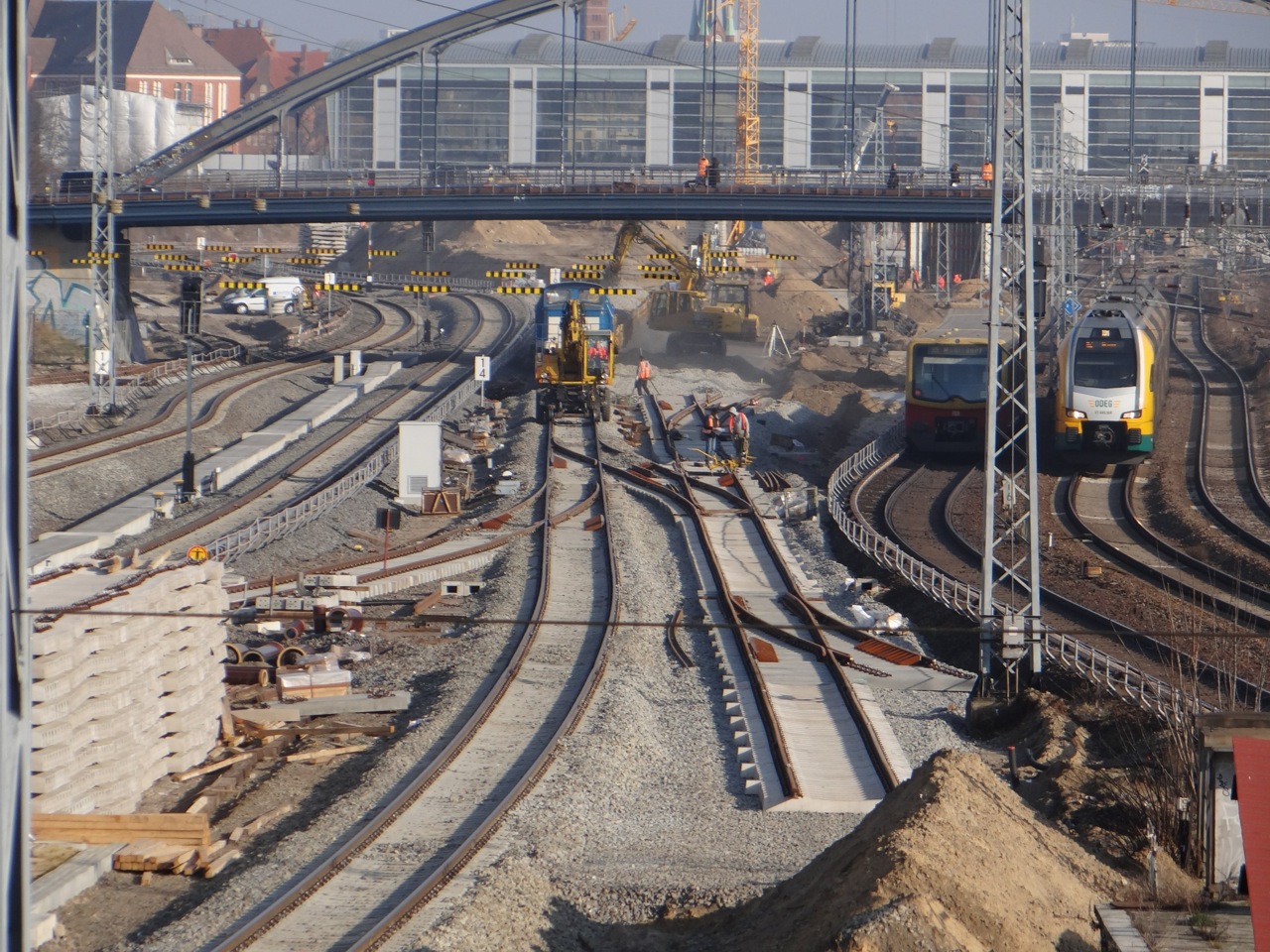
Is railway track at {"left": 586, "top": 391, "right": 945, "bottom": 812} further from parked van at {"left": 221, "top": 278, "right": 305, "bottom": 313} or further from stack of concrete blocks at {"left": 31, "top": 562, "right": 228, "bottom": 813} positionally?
parked van at {"left": 221, "top": 278, "right": 305, "bottom": 313}

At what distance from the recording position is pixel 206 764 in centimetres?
1524

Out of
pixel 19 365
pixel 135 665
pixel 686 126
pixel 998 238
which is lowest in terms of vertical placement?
Result: pixel 135 665

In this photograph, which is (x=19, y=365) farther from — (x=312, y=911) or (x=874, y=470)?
(x=874, y=470)

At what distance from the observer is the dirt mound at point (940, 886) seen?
8328mm

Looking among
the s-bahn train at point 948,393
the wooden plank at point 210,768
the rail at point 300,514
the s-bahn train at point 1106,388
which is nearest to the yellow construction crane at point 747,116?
the s-bahn train at point 948,393

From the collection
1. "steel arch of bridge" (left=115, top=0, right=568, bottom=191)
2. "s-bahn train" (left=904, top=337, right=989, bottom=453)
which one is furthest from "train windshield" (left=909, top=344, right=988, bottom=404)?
"steel arch of bridge" (left=115, top=0, right=568, bottom=191)

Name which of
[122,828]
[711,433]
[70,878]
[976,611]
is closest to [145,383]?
[711,433]

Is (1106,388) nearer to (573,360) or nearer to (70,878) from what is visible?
(573,360)

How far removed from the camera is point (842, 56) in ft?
335

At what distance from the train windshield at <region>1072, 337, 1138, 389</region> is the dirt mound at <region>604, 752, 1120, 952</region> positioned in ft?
72.4

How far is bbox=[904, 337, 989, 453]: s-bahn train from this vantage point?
3422 centimetres

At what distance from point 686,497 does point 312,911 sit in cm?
1999

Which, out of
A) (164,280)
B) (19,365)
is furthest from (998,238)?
(164,280)

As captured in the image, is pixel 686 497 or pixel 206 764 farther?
pixel 686 497
